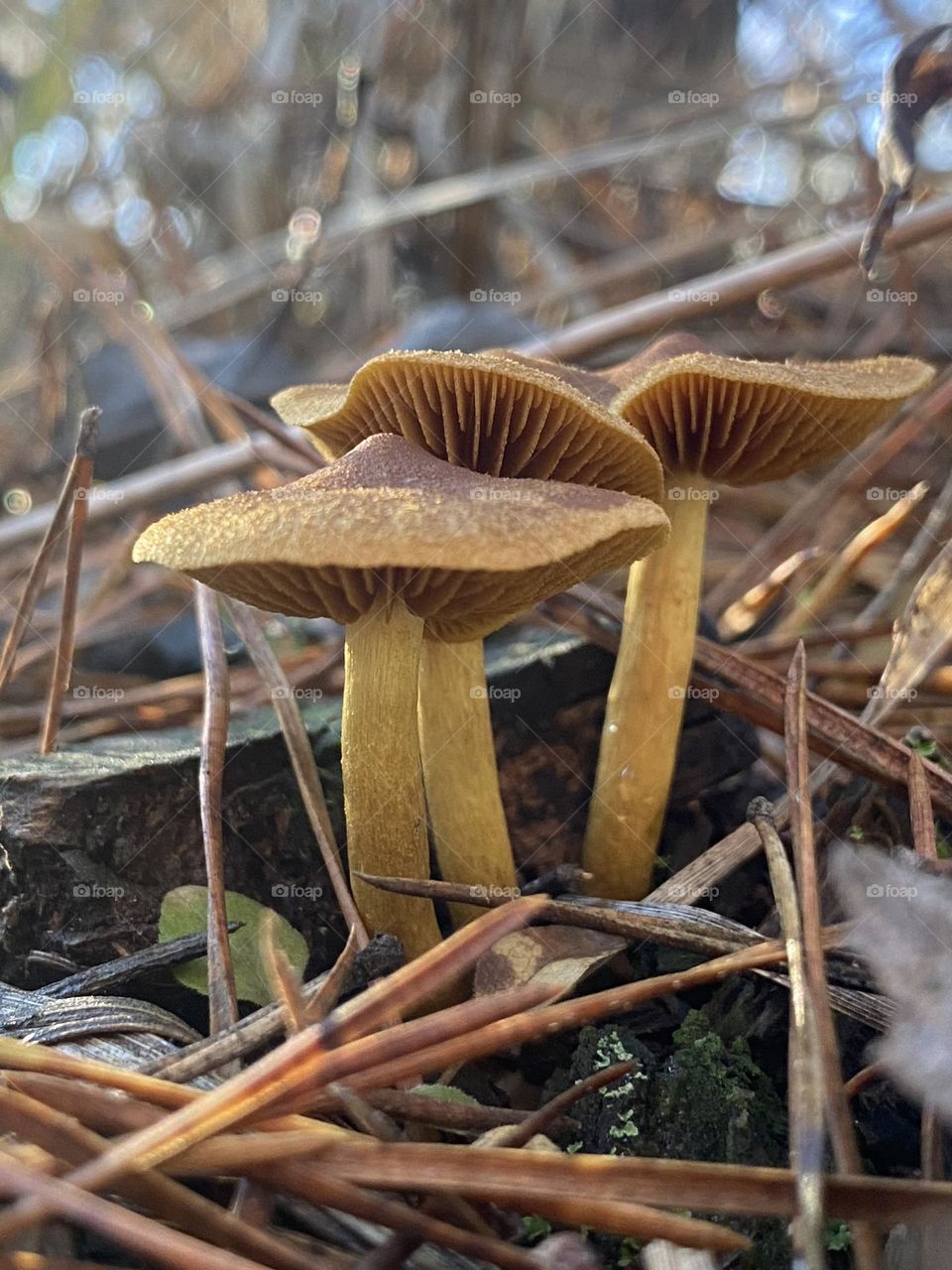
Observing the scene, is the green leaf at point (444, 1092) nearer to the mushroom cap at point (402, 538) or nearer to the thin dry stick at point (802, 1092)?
the thin dry stick at point (802, 1092)

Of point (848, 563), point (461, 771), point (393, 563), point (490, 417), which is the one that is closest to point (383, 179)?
point (848, 563)

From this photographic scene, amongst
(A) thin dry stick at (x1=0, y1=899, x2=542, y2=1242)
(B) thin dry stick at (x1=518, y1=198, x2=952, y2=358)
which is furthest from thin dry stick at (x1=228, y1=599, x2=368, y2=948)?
(B) thin dry stick at (x1=518, y1=198, x2=952, y2=358)

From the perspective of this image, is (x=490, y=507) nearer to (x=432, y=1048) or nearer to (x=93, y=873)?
(x=432, y=1048)

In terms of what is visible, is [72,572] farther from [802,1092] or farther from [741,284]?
[741,284]

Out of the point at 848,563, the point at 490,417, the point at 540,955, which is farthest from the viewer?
the point at 848,563

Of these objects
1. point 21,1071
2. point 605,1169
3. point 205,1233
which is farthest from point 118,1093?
point 605,1169

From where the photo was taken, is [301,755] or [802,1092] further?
[301,755]

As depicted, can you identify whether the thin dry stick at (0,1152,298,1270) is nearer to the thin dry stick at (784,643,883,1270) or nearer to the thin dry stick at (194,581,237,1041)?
the thin dry stick at (194,581,237,1041)

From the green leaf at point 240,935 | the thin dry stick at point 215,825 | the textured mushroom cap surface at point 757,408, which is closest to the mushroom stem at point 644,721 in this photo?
the textured mushroom cap surface at point 757,408
